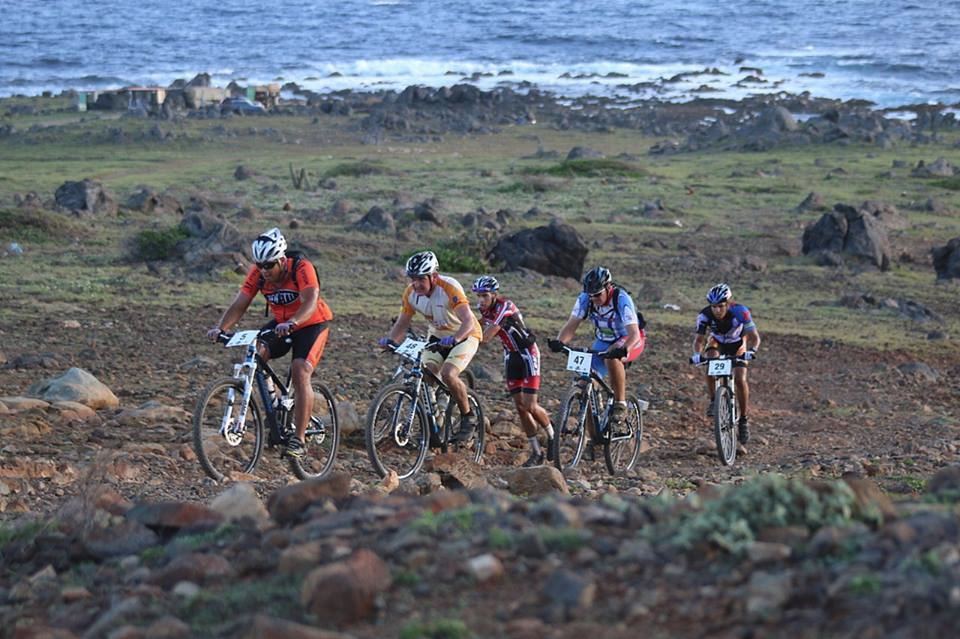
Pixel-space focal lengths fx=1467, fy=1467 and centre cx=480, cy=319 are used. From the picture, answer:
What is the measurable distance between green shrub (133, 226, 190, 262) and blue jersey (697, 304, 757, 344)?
9.69 m

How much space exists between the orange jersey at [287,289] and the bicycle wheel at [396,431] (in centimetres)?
81

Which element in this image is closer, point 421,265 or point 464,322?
point 421,265

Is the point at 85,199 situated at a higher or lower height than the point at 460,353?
lower

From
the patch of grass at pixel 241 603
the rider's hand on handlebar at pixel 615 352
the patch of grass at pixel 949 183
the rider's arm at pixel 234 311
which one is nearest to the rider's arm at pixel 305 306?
the rider's arm at pixel 234 311

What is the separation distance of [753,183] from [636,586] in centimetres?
2787

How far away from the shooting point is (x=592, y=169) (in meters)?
33.6

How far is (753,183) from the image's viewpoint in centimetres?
3222

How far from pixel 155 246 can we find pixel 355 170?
12.9m

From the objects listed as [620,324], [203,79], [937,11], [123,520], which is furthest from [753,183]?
[937,11]

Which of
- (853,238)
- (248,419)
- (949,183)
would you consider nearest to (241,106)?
(949,183)

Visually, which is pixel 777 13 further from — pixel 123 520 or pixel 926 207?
pixel 123 520

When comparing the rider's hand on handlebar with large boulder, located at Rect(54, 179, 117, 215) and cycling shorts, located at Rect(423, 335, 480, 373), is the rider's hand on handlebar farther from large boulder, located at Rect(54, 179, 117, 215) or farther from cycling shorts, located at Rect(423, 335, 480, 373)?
large boulder, located at Rect(54, 179, 117, 215)

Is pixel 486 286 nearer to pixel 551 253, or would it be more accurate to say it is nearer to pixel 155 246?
pixel 551 253

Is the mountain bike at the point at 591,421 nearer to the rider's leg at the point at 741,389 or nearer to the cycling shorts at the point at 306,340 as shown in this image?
the rider's leg at the point at 741,389
